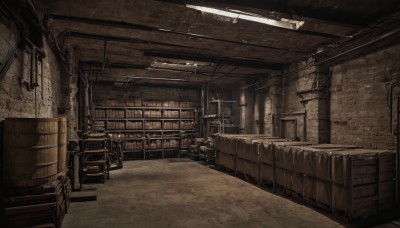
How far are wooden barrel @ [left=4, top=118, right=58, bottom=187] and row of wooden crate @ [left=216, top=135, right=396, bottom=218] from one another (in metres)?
4.90

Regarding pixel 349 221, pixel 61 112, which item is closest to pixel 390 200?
pixel 349 221

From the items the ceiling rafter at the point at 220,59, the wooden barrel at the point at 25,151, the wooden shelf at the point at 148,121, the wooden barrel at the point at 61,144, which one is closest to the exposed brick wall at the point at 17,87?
the wooden barrel at the point at 25,151

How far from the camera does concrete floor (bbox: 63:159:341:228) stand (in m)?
4.54

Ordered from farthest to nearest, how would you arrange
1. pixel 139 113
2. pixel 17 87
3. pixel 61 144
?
pixel 139 113, pixel 61 144, pixel 17 87

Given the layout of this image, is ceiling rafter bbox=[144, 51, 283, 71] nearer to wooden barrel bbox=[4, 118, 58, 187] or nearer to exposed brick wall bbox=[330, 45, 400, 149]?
exposed brick wall bbox=[330, 45, 400, 149]

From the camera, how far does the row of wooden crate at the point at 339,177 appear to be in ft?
14.7

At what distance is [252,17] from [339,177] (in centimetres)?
347

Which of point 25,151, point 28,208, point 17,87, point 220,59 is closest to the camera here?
point 25,151

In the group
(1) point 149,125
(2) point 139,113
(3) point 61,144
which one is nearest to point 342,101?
(3) point 61,144

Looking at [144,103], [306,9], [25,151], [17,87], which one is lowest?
[25,151]

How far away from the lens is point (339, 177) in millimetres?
4609

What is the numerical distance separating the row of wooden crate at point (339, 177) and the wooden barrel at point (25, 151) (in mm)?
4897

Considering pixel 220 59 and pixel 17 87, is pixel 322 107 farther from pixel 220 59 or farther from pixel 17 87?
pixel 17 87

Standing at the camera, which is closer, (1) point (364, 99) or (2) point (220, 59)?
(1) point (364, 99)
